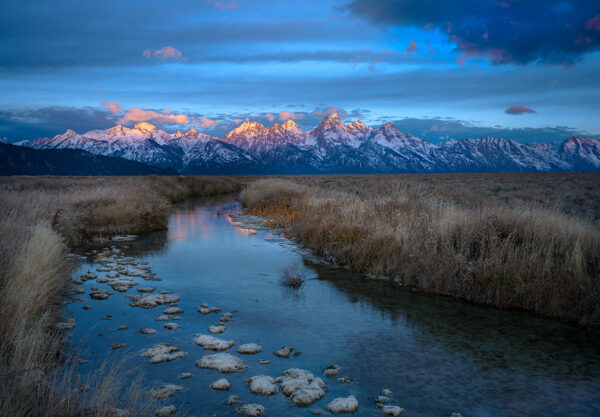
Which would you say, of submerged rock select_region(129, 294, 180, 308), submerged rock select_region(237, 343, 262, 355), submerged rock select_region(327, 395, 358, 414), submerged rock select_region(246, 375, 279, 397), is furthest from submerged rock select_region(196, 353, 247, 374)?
submerged rock select_region(129, 294, 180, 308)

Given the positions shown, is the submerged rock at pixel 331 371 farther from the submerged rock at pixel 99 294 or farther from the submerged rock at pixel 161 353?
the submerged rock at pixel 99 294

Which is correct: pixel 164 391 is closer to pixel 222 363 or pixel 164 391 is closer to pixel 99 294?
pixel 222 363

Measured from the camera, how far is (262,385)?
16.4 ft

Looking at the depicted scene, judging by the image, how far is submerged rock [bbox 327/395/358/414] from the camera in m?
4.56

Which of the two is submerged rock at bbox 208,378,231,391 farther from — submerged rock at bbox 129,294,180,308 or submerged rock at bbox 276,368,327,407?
submerged rock at bbox 129,294,180,308

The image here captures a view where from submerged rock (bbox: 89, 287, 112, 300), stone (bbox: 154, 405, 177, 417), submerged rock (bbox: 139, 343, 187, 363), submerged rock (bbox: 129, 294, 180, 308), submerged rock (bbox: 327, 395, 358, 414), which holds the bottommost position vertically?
submerged rock (bbox: 89, 287, 112, 300)

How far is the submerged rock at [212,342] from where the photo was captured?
6.19 m

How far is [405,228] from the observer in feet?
37.2

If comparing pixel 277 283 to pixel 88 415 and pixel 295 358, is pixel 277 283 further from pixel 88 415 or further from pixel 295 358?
pixel 88 415

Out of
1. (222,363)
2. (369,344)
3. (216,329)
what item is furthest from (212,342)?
(369,344)

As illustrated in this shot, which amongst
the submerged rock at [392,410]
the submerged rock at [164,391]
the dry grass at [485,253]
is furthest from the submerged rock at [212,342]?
the dry grass at [485,253]

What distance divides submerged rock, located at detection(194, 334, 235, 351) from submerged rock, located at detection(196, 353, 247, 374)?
321 mm

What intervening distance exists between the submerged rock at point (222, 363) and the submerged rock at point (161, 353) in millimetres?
408

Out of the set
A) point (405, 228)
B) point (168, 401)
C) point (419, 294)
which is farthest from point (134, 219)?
point (168, 401)
